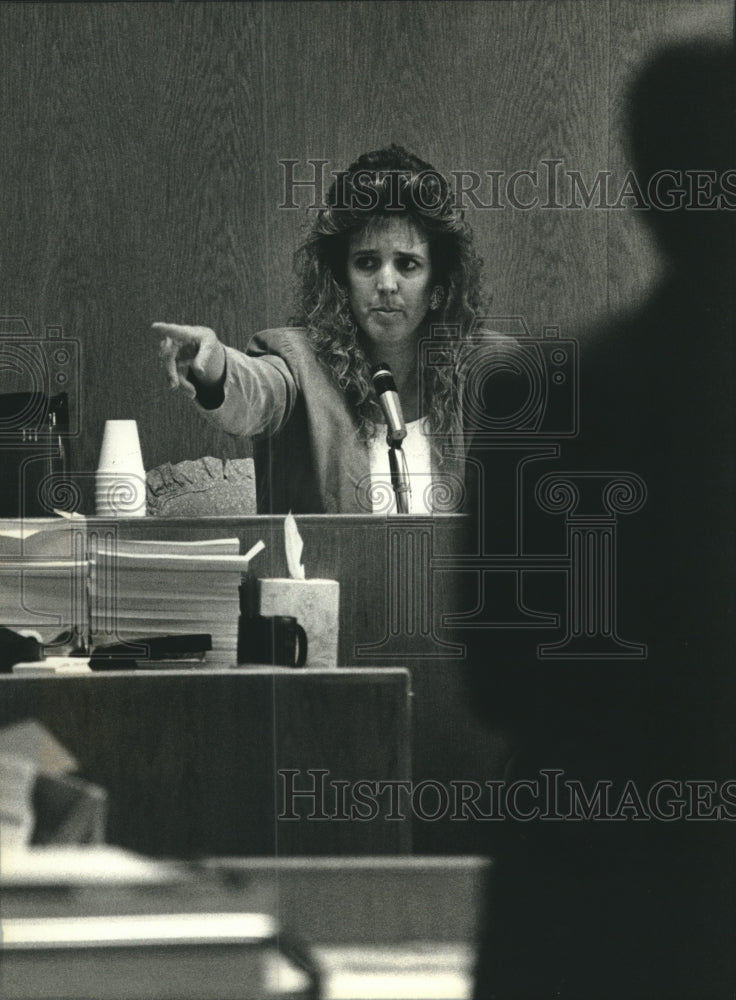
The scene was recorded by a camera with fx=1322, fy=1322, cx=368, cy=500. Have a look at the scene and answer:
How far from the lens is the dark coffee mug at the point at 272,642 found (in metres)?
2.85

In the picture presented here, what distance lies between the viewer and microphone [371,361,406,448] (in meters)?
2.86

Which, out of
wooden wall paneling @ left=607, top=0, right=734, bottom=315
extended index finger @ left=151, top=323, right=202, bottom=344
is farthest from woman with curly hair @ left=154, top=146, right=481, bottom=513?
wooden wall paneling @ left=607, top=0, right=734, bottom=315

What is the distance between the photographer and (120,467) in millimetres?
2832

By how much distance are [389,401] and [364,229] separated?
37 cm

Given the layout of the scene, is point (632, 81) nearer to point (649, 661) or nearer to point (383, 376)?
point (383, 376)

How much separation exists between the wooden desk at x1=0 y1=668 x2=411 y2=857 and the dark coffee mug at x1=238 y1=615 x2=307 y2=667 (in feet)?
0.08

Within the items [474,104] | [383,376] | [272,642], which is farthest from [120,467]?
[474,104]

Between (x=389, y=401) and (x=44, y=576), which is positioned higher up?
(x=389, y=401)

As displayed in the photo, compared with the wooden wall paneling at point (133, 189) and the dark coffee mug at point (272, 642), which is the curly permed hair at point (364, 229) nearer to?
the wooden wall paneling at point (133, 189)

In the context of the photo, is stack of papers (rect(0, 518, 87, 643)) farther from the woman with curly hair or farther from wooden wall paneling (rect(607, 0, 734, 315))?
wooden wall paneling (rect(607, 0, 734, 315))

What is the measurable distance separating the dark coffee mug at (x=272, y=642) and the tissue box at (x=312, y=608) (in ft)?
0.05

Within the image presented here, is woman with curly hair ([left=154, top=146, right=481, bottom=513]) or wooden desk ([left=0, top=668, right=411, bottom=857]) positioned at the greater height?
woman with curly hair ([left=154, top=146, right=481, bottom=513])

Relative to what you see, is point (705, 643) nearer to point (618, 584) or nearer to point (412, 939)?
point (618, 584)

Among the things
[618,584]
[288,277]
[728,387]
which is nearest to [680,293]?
[728,387]
